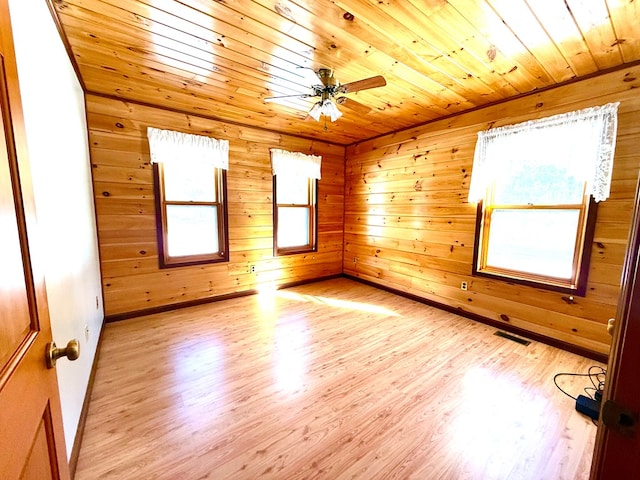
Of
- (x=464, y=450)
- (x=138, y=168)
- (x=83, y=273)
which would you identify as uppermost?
(x=138, y=168)

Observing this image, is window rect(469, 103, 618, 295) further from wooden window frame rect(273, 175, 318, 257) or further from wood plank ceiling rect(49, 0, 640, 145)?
wooden window frame rect(273, 175, 318, 257)

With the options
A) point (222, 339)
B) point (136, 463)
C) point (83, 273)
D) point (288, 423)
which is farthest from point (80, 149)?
point (288, 423)

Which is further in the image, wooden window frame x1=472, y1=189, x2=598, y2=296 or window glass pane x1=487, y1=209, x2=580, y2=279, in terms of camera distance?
window glass pane x1=487, y1=209, x2=580, y2=279

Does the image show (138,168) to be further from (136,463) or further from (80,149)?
(136,463)

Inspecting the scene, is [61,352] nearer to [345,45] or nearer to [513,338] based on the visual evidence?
[345,45]

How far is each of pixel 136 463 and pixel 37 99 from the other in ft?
6.15

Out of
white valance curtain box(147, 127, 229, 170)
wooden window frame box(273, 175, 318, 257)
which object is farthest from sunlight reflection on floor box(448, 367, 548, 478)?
white valance curtain box(147, 127, 229, 170)

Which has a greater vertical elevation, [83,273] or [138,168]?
[138,168]

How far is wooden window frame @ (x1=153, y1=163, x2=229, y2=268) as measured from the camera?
315 cm

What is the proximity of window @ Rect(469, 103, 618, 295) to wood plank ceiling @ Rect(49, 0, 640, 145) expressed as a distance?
0.43 meters

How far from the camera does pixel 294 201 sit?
172 inches

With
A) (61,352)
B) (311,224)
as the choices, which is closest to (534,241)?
(311,224)

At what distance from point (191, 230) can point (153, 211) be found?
48 cm

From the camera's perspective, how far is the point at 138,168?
3.01 m
